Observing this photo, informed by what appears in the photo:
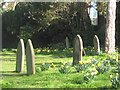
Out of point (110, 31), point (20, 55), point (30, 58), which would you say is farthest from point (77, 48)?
point (110, 31)

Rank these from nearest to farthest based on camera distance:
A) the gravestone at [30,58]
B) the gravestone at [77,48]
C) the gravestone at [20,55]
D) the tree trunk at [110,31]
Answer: the gravestone at [30,58] → the gravestone at [20,55] → the gravestone at [77,48] → the tree trunk at [110,31]

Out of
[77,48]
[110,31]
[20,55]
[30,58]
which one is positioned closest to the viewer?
[30,58]

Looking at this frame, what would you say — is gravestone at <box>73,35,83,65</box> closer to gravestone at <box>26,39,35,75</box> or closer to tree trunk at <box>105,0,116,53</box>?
gravestone at <box>26,39,35,75</box>

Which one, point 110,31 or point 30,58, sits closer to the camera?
point 30,58

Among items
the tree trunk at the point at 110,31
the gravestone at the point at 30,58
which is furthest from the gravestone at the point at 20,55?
the tree trunk at the point at 110,31

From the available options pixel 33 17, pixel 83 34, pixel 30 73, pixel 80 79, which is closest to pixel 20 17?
pixel 33 17

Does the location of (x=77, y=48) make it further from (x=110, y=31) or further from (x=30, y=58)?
(x=110, y=31)

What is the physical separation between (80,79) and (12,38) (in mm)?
17954

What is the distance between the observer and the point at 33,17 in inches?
789

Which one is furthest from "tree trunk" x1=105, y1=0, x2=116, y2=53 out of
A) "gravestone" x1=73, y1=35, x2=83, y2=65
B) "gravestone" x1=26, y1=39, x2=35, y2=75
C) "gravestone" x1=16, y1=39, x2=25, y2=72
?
"gravestone" x1=26, y1=39, x2=35, y2=75

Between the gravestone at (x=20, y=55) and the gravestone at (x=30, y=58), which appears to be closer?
the gravestone at (x=30, y=58)

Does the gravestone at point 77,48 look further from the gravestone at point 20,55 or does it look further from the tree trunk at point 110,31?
the tree trunk at point 110,31

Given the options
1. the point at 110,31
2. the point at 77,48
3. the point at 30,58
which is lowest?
the point at 30,58

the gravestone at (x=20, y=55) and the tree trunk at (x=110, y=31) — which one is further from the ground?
the tree trunk at (x=110, y=31)
